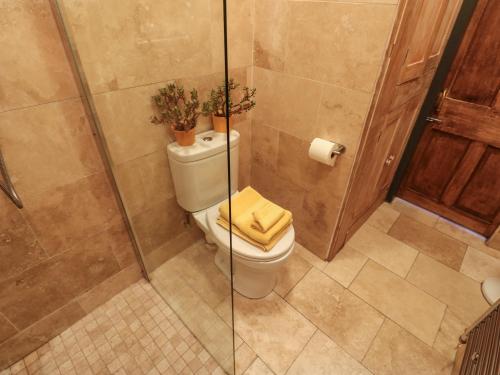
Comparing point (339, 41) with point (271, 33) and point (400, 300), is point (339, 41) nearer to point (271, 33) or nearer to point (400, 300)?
point (271, 33)

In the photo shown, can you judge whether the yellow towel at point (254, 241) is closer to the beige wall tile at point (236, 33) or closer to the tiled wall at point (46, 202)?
the tiled wall at point (46, 202)

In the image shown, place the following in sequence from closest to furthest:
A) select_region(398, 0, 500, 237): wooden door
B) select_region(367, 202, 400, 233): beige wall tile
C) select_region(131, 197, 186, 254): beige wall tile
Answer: select_region(131, 197, 186, 254): beige wall tile < select_region(398, 0, 500, 237): wooden door < select_region(367, 202, 400, 233): beige wall tile

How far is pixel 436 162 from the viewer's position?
202 cm

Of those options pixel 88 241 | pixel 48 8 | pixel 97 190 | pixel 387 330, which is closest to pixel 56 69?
pixel 48 8

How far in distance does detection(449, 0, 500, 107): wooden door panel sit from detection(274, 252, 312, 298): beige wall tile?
4.99ft

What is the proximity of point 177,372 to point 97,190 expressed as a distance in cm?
94

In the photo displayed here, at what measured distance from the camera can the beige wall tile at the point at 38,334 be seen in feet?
4.02

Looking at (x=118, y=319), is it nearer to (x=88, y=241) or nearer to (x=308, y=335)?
(x=88, y=241)

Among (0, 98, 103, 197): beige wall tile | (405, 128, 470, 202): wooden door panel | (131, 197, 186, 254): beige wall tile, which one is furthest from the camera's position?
(405, 128, 470, 202): wooden door panel

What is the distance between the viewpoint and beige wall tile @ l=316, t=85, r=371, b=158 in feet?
3.92

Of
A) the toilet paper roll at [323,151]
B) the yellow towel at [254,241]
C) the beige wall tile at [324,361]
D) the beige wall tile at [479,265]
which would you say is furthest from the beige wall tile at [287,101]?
the beige wall tile at [479,265]

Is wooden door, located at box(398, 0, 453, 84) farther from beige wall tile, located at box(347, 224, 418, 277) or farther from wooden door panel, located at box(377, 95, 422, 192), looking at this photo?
beige wall tile, located at box(347, 224, 418, 277)

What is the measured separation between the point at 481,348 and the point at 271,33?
1.69 m

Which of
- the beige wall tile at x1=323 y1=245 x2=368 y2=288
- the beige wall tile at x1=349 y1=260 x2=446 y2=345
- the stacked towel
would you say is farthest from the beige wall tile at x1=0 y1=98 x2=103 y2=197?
the beige wall tile at x1=349 y1=260 x2=446 y2=345
